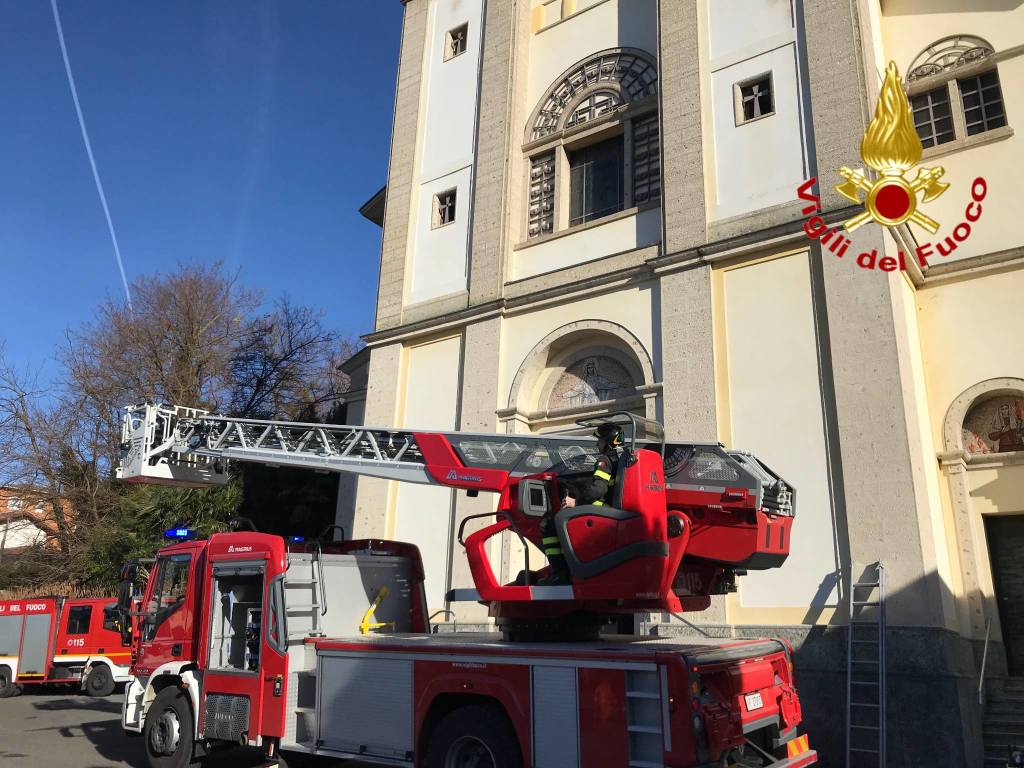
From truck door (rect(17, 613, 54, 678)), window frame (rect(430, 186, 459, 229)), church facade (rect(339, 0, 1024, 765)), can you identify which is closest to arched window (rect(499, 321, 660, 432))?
church facade (rect(339, 0, 1024, 765))

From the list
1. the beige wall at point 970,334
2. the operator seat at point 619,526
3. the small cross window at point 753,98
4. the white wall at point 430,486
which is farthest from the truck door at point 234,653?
the small cross window at point 753,98

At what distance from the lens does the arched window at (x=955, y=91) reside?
13.3 meters

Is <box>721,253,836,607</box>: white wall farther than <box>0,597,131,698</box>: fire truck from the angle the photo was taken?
No

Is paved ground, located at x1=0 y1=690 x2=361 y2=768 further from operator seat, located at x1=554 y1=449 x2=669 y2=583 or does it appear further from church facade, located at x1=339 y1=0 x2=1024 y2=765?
church facade, located at x1=339 y1=0 x2=1024 y2=765

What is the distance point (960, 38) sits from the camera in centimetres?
1391

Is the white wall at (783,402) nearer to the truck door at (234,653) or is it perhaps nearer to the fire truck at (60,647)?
the truck door at (234,653)

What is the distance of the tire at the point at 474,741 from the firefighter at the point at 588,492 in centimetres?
127

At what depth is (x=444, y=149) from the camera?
18469mm

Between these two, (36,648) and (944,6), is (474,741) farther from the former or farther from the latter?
(36,648)

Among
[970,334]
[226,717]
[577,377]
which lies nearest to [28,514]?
[577,377]

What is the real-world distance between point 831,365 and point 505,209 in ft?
25.2

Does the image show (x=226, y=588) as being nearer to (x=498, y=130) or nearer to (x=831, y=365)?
(x=831, y=365)

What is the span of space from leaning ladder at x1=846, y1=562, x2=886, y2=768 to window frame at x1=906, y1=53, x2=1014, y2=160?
7327 millimetres

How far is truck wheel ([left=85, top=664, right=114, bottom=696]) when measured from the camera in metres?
19.2
